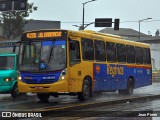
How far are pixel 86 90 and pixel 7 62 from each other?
4.87 m

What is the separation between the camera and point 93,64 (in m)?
19.7

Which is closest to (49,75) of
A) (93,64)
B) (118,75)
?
(93,64)

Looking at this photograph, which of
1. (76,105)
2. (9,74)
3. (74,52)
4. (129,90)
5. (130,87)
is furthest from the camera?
(130,87)

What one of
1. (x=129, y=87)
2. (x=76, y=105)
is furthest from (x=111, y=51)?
(x=76, y=105)

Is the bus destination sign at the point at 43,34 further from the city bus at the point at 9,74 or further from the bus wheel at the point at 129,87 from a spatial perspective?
the bus wheel at the point at 129,87

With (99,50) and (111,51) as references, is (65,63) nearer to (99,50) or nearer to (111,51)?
(99,50)

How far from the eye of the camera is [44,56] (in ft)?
57.2

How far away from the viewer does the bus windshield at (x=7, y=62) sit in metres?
21.5

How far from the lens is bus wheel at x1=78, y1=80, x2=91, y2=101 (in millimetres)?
18516

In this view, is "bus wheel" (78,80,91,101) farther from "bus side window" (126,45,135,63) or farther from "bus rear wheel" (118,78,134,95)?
"bus side window" (126,45,135,63)

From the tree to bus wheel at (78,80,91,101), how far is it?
39603 mm

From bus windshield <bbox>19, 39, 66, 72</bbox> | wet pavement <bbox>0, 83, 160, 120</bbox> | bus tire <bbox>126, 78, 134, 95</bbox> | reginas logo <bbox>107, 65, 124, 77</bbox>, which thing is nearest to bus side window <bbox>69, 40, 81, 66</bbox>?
Result: bus windshield <bbox>19, 39, 66, 72</bbox>

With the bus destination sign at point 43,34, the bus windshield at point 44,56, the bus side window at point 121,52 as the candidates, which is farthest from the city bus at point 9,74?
the bus side window at point 121,52

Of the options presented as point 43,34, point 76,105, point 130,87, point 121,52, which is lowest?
point 76,105
